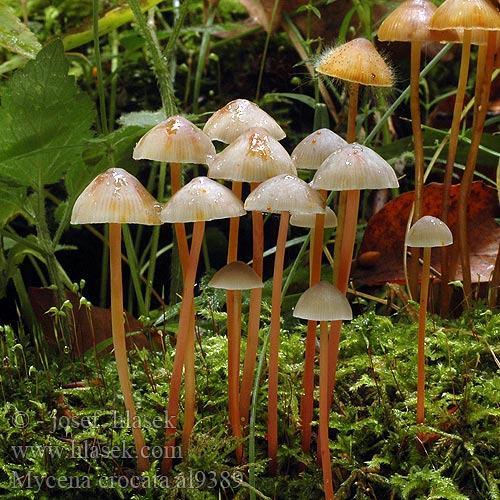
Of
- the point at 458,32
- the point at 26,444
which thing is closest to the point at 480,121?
the point at 458,32

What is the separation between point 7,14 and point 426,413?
1231 mm

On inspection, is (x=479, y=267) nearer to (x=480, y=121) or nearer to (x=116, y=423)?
(x=480, y=121)

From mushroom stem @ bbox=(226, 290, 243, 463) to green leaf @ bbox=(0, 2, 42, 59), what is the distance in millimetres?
784

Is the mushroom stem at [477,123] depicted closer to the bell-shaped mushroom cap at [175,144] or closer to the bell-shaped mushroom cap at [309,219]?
the bell-shaped mushroom cap at [309,219]

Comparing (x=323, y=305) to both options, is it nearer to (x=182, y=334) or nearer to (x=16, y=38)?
(x=182, y=334)

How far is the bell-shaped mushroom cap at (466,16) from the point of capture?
1103mm

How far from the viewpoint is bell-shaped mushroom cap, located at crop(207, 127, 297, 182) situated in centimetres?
90

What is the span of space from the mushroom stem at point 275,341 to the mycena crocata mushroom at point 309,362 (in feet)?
0.15

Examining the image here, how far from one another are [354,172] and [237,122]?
215 millimetres

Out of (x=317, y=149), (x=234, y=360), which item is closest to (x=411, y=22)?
(x=317, y=149)

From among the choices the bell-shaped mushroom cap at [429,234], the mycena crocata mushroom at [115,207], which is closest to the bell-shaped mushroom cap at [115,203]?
the mycena crocata mushroom at [115,207]

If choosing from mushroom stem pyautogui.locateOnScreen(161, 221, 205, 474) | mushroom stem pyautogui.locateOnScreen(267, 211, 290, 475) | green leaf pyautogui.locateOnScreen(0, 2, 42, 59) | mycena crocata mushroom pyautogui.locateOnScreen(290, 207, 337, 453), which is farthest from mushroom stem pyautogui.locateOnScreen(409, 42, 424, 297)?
green leaf pyautogui.locateOnScreen(0, 2, 42, 59)

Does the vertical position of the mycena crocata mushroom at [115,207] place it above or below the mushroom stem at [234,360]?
above

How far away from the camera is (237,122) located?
1.00m
